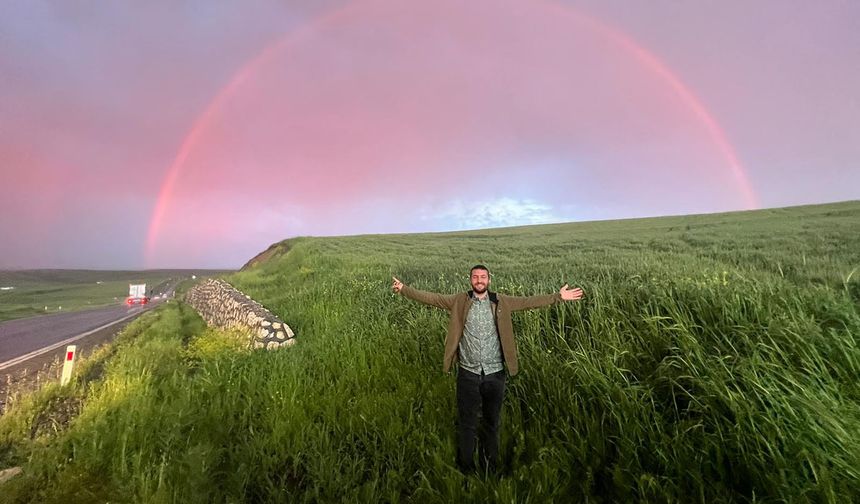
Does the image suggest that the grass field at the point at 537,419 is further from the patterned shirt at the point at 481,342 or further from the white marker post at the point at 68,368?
the patterned shirt at the point at 481,342

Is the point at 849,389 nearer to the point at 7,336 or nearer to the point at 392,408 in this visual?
the point at 392,408

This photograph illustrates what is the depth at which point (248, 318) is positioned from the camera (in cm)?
1269

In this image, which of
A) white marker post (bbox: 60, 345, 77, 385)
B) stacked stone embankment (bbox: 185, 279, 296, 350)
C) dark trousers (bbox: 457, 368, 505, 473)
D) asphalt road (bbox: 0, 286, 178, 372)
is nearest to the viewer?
dark trousers (bbox: 457, 368, 505, 473)

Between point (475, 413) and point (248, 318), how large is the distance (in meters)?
9.85

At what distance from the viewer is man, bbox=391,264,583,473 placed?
475 centimetres

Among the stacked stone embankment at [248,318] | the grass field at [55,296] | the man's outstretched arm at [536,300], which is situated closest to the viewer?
the man's outstretched arm at [536,300]

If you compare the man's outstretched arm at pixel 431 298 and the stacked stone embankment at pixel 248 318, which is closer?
the man's outstretched arm at pixel 431 298

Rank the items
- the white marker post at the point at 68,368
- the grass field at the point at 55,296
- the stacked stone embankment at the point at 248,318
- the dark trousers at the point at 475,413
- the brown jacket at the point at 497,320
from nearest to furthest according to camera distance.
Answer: the dark trousers at the point at 475,413
the brown jacket at the point at 497,320
the white marker post at the point at 68,368
the stacked stone embankment at the point at 248,318
the grass field at the point at 55,296

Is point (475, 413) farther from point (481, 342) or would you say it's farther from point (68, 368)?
point (68, 368)

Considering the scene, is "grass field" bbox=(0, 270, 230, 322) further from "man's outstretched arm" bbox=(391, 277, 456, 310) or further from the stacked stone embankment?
"man's outstretched arm" bbox=(391, 277, 456, 310)

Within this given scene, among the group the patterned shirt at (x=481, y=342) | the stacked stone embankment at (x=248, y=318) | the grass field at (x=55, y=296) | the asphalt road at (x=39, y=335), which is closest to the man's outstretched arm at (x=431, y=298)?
the patterned shirt at (x=481, y=342)

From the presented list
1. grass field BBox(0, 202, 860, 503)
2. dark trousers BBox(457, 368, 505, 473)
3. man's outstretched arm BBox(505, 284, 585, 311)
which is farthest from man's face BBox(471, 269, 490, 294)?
grass field BBox(0, 202, 860, 503)

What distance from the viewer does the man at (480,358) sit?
4.75m

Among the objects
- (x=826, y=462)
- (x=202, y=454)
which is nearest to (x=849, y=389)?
(x=826, y=462)
